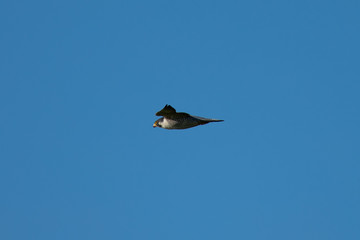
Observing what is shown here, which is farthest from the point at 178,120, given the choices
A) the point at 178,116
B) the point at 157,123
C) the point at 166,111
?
the point at 157,123

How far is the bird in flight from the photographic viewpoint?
1341 inches

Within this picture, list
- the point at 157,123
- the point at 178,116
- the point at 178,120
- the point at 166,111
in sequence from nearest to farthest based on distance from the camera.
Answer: the point at 166,111
the point at 178,116
the point at 178,120
the point at 157,123

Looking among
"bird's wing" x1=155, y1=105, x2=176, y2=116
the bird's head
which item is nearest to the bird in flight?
"bird's wing" x1=155, y1=105, x2=176, y2=116

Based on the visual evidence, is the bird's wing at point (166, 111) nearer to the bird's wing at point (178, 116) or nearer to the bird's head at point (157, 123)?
the bird's wing at point (178, 116)

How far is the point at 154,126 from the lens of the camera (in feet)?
123

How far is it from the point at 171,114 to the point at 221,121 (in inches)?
117

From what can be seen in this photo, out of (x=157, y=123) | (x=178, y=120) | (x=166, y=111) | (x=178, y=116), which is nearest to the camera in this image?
(x=166, y=111)

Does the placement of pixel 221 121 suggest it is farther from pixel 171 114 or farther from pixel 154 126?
pixel 154 126

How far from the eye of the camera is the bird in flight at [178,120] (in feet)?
112

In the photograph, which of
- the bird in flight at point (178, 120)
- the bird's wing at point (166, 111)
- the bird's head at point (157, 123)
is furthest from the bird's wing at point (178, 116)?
the bird's head at point (157, 123)

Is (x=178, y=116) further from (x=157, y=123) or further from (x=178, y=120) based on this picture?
(x=157, y=123)

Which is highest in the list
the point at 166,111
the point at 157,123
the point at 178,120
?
the point at 157,123

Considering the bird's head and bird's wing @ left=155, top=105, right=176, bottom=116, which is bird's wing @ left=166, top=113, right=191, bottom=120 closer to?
bird's wing @ left=155, top=105, right=176, bottom=116

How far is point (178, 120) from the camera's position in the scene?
115 feet
